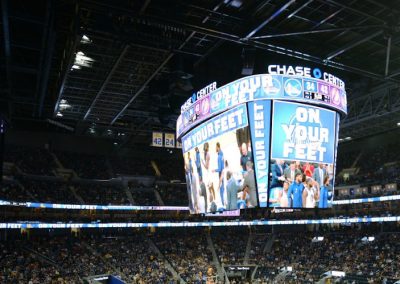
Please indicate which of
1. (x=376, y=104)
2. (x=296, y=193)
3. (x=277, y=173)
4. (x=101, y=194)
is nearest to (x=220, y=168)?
(x=277, y=173)

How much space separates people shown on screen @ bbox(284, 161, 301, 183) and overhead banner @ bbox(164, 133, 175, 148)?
1635 centimetres

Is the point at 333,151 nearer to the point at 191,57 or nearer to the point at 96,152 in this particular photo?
the point at 191,57

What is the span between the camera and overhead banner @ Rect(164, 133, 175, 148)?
102 ft

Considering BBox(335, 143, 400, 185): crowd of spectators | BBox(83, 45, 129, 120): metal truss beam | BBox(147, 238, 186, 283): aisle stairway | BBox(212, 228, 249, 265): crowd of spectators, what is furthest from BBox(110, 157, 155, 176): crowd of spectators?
BBox(335, 143, 400, 185): crowd of spectators

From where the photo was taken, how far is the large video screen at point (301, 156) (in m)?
15.2

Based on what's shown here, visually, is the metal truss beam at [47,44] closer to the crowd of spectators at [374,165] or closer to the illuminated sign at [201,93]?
the illuminated sign at [201,93]

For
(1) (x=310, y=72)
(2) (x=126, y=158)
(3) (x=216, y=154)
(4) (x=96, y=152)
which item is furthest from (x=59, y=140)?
(1) (x=310, y=72)

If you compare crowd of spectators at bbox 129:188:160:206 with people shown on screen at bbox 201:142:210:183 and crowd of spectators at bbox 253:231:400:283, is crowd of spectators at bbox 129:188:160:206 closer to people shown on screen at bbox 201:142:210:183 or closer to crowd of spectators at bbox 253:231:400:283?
crowd of spectators at bbox 253:231:400:283

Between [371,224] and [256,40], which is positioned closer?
[256,40]

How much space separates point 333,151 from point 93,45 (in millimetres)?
10620

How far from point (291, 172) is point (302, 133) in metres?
1.55

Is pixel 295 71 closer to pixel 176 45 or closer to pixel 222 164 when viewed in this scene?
pixel 222 164

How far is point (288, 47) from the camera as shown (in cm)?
1870

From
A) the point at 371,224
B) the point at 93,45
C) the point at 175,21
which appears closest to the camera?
the point at 175,21
